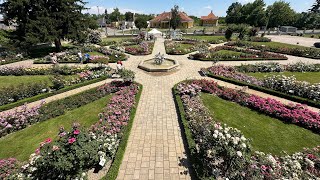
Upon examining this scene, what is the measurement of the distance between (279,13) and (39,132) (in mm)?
73800

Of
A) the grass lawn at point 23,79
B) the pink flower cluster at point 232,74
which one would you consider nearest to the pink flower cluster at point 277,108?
the pink flower cluster at point 232,74

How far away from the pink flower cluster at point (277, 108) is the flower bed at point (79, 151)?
6.84 metres

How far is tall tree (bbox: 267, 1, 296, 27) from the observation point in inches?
2328

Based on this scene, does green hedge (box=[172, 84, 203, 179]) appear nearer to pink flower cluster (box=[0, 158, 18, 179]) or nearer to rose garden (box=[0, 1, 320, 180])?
rose garden (box=[0, 1, 320, 180])

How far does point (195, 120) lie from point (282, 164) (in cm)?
360

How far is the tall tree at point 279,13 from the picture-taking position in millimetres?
59125

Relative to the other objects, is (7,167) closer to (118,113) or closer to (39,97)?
(118,113)

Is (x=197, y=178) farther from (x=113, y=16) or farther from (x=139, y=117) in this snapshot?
(x=113, y=16)

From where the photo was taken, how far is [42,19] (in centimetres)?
2156

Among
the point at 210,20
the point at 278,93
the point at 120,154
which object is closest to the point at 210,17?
the point at 210,20

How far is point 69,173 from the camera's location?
5.43m

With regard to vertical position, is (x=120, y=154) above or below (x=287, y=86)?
below

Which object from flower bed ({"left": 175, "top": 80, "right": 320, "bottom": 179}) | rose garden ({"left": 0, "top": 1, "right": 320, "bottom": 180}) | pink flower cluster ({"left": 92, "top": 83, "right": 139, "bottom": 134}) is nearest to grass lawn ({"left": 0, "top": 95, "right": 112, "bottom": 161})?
rose garden ({"left": 0, "top": 1, "right": 320, "bottom": 180})

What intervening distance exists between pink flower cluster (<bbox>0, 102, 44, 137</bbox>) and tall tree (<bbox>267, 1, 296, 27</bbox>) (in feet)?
227
